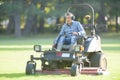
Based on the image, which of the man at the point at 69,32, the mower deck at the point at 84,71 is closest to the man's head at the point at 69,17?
the man at the point at 69,32

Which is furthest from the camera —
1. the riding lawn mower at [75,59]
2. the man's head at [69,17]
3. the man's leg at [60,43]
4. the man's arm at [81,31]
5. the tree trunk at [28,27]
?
the tree trunk at [28,27]

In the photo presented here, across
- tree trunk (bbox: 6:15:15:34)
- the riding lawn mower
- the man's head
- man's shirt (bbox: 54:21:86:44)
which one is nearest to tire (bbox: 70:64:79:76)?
the riding lawn mower

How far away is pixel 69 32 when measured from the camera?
56.1 ft

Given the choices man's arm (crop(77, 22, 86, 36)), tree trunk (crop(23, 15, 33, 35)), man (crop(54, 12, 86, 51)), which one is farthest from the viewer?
tree trunk (crop(23, 15, 33, 35))

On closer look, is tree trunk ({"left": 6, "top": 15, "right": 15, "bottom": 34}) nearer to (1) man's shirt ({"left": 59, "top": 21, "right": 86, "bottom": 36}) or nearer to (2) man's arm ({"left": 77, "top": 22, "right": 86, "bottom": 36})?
(1) man's shirt ({"left": 59, "top": 21, "right": 86, "bottom": 36})

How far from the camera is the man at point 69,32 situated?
54.5 feet

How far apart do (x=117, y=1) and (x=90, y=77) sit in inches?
2059

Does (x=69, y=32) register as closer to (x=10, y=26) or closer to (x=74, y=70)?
(x=74, y=70)

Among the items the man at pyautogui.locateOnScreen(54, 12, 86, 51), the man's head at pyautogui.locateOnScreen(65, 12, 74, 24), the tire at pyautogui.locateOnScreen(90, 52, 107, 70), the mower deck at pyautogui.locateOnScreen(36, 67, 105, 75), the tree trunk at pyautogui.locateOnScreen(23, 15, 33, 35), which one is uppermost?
the tree trunk at pyautogui.locateOnScreen(23, 15, 33, 35)

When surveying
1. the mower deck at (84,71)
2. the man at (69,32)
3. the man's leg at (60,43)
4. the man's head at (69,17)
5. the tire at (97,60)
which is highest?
the man's head at (69,17)

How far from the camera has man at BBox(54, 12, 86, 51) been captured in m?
16.6

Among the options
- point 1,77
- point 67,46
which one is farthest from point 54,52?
point 1,77

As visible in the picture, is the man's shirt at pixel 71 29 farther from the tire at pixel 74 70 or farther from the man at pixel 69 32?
the tire at pixel 74 70

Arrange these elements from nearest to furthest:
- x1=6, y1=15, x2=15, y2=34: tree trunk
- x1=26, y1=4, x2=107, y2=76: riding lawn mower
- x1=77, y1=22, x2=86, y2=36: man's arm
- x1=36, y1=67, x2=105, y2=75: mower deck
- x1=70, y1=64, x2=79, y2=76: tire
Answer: x1=70, y1=64, x2=79, y2=76: tire < x1=26, y1=4, x2=107, y2=76: riding lawn mower < x1=36, y1=67, x2=105, y2=75: mower deck < x1=77, y1=22, x2=86, y2=36: man's arm < x1=6, y1=15, x2=15, y2=34: tree trunk
